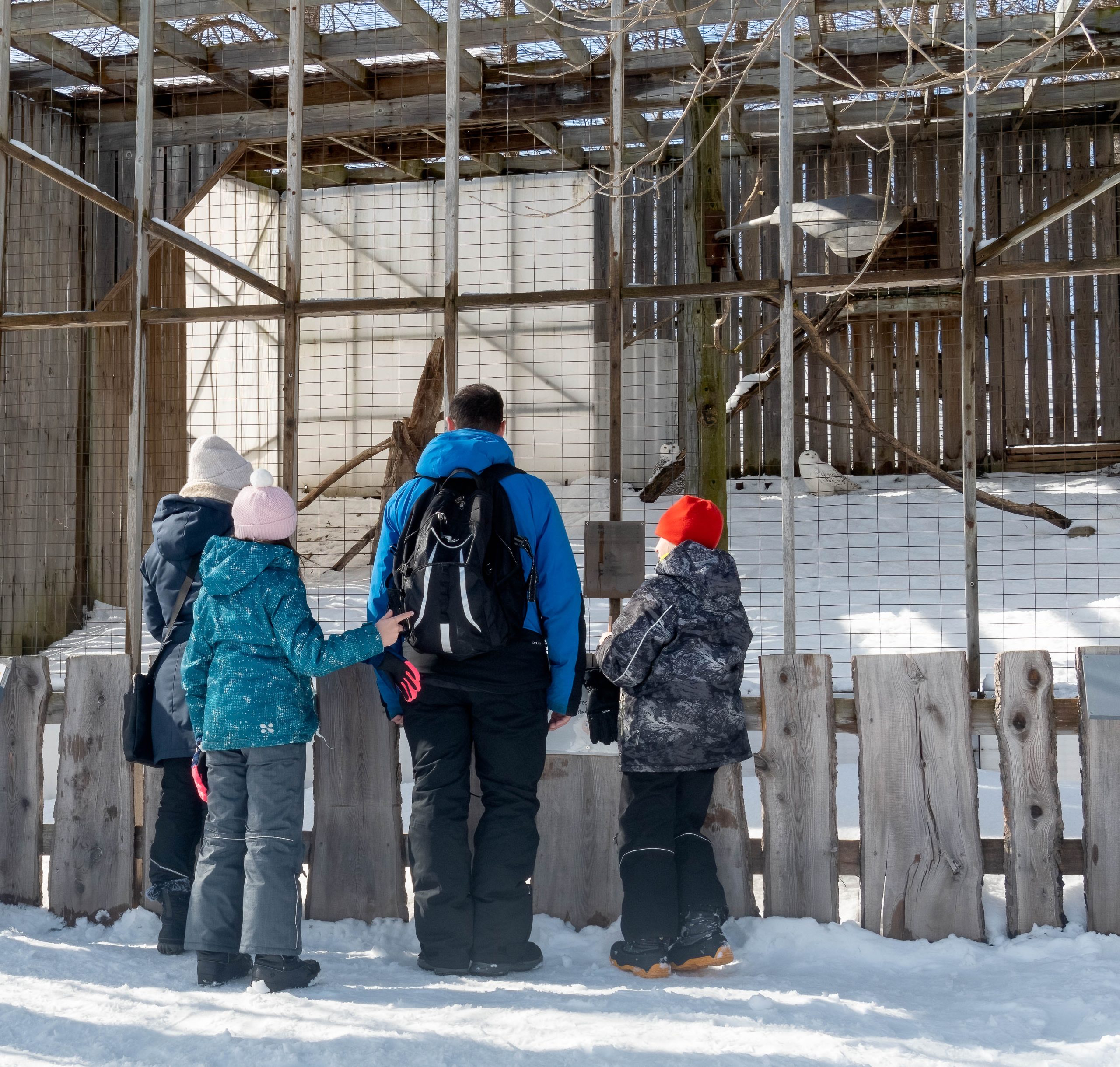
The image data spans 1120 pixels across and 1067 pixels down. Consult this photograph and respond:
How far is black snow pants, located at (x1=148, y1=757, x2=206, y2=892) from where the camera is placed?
135 inches

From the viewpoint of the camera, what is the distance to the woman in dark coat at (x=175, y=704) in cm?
340

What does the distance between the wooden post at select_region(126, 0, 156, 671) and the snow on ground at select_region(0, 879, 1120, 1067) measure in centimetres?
138

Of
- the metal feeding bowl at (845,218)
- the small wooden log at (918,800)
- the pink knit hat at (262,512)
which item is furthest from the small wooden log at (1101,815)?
the metal feeding bowl at (845,218)

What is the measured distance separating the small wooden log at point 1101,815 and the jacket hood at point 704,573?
3.91 ft

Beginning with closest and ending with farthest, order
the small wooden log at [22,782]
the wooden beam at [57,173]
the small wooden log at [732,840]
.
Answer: the small wooden log at [732,840]
the small wooden log at [22,782]
the wooden beam at [57,173]

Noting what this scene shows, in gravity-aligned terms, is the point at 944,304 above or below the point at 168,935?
above

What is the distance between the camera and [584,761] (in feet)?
12.5

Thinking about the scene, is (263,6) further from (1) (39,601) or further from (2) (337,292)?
(2) (337,292)

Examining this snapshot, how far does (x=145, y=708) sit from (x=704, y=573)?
1.82 metres

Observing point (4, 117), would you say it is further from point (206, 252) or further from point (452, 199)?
point (452, 199)

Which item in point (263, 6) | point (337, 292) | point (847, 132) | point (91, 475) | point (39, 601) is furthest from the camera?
point (337, 292)

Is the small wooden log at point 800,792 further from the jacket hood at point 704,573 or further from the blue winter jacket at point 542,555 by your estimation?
the blue winter jacket at point 542,555

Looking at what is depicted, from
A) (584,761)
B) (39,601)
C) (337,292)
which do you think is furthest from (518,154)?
(584,761)

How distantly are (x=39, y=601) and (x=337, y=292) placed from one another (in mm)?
6854
